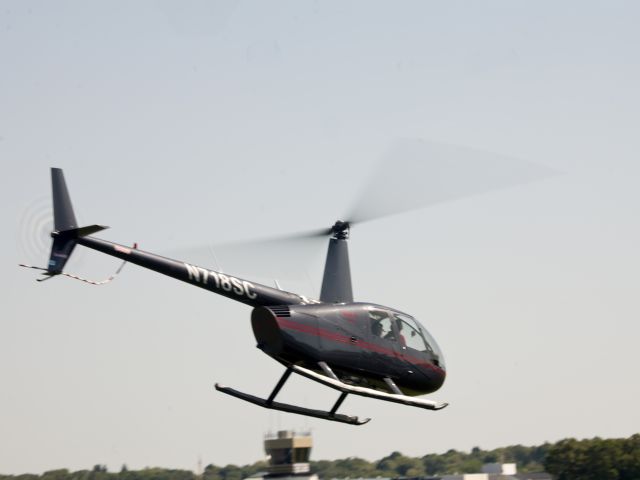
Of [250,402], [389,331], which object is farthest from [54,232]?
[389,331]

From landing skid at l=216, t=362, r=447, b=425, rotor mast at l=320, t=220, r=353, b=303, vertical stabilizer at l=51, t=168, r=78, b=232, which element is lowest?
landing skid at l=216, t=362, r=447, b=425

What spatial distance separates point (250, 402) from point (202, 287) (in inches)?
167

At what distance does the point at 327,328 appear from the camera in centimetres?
3706

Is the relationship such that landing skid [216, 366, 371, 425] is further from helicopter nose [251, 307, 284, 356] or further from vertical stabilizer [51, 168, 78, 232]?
vertical stabilizer [51, 168, 78, 232]

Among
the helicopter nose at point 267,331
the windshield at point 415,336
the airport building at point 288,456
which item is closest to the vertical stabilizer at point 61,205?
the helicopter nose at point 267,331

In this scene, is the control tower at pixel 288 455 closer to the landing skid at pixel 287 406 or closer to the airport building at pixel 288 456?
the airport building at pixel 288 456

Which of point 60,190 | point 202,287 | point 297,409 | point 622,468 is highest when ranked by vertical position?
point 622,468

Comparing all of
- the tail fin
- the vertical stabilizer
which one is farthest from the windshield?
the vertical stabilizer

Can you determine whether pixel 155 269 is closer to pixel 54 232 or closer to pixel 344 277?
pixel 54 232

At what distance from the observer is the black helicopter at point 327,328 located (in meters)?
36.5

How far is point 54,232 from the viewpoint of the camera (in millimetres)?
38219

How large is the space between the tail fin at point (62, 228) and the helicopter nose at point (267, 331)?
5770 mm

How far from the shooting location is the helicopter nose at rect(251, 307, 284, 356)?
1425 inches

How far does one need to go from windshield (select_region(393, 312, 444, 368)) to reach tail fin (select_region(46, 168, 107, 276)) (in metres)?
10.5
